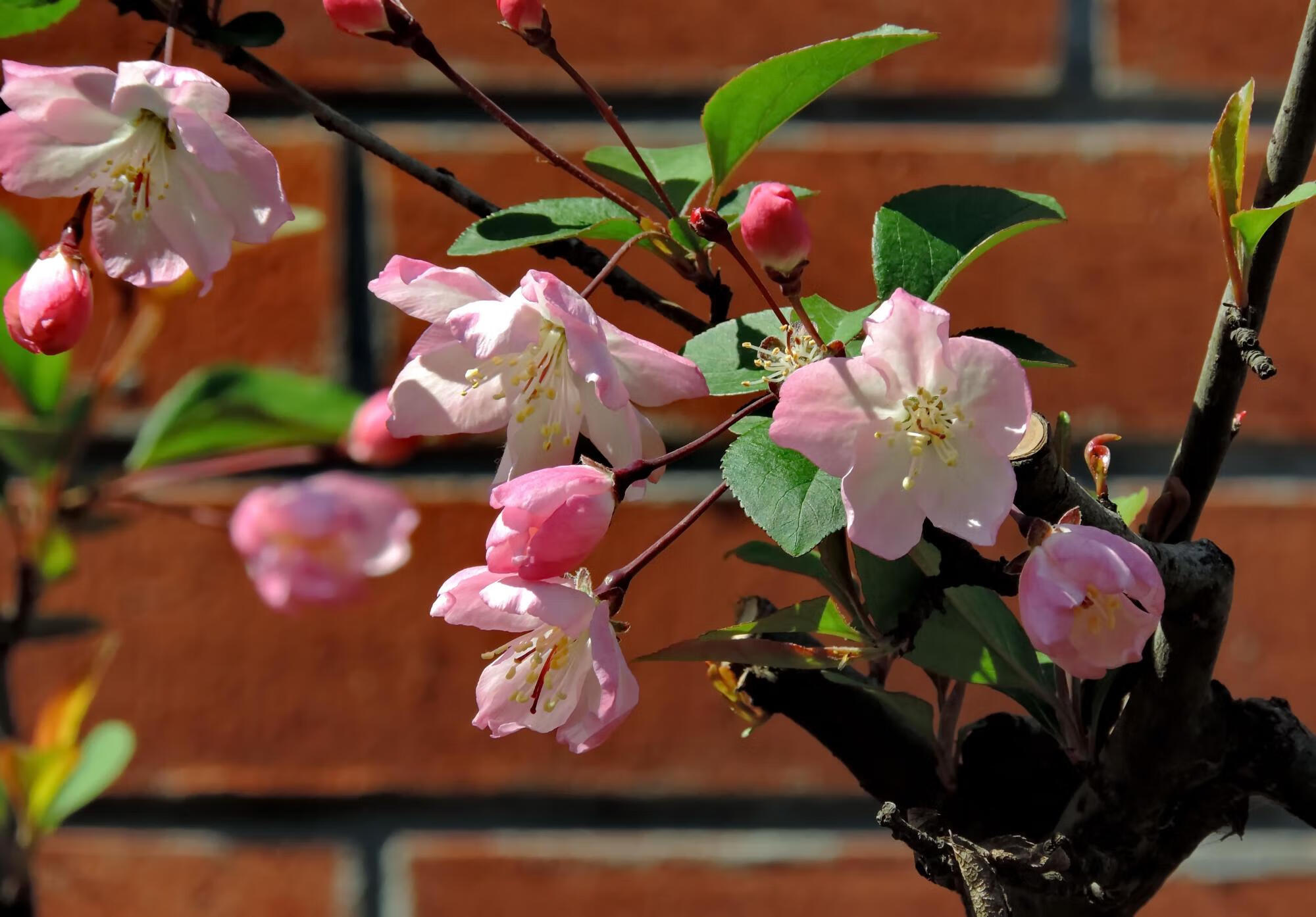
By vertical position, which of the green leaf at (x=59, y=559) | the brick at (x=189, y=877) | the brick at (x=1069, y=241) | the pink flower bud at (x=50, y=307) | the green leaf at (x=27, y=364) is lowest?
the brick at (x=189, y=877)

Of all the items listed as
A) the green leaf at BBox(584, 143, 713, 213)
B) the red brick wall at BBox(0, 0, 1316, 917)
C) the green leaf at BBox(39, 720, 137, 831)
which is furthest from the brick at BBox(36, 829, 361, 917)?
the green leaf at BBox(584, 143, 713, 213)

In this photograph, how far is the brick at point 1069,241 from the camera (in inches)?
22.4

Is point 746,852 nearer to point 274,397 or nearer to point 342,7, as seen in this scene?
point 274,397

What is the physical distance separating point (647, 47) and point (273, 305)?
23 centimetres

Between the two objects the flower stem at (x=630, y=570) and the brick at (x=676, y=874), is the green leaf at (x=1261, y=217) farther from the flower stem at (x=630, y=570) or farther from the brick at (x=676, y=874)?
Answer: the brick at (x=676, y=874)

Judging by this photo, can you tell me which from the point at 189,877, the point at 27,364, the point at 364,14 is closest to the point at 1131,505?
the point at 364,14

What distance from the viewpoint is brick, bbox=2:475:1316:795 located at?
0.57m

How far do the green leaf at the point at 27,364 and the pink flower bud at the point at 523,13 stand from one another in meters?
0.28

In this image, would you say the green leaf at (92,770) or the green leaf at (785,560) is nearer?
the green leaf at (785,560)

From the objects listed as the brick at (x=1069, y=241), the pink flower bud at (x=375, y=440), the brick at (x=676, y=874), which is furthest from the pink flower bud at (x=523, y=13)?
the brick at (x=676, y=874)

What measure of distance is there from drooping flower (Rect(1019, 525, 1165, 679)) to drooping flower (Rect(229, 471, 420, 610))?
0.34 metres

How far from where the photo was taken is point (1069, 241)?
57 centimetres

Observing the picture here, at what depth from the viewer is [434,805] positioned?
600 mm

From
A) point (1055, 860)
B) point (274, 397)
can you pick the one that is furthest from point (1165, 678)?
point (274, 397)
